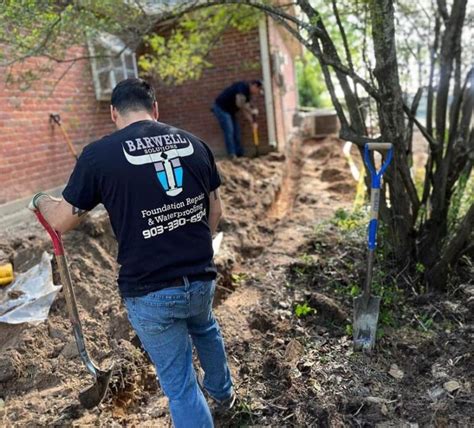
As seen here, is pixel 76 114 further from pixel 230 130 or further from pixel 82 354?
pixel 82 354

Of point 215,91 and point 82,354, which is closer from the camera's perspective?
point 82,354

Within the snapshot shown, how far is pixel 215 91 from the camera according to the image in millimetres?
10461

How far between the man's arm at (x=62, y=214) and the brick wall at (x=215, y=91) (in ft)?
26.2

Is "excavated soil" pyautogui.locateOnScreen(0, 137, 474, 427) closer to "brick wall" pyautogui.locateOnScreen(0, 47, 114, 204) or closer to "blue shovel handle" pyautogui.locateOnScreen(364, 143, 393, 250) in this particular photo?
"blue shovel handle" pyautogui.locateOnScreen(364, 143, 393, 250)

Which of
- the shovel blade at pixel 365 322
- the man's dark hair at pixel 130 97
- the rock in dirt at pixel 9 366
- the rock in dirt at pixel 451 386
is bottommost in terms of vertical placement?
the rock in dirt at pixel 451 386

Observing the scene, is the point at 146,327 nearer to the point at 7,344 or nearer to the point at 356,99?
the point at 7,344

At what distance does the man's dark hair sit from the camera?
2.25 m

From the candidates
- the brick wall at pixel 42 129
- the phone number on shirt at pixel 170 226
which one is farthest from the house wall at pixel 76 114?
the phone number on shirt at pixel 170 226

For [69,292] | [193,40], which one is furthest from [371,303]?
[193,40]

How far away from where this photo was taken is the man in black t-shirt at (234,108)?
939cm

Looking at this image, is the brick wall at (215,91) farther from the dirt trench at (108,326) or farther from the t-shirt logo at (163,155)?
the t-shirt logo at (163,155)

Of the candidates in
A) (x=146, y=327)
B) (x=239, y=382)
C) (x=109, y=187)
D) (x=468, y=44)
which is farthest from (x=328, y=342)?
(x=468, y=44)

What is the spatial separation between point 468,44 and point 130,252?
4789 mm

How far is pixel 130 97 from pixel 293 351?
2.12 m
